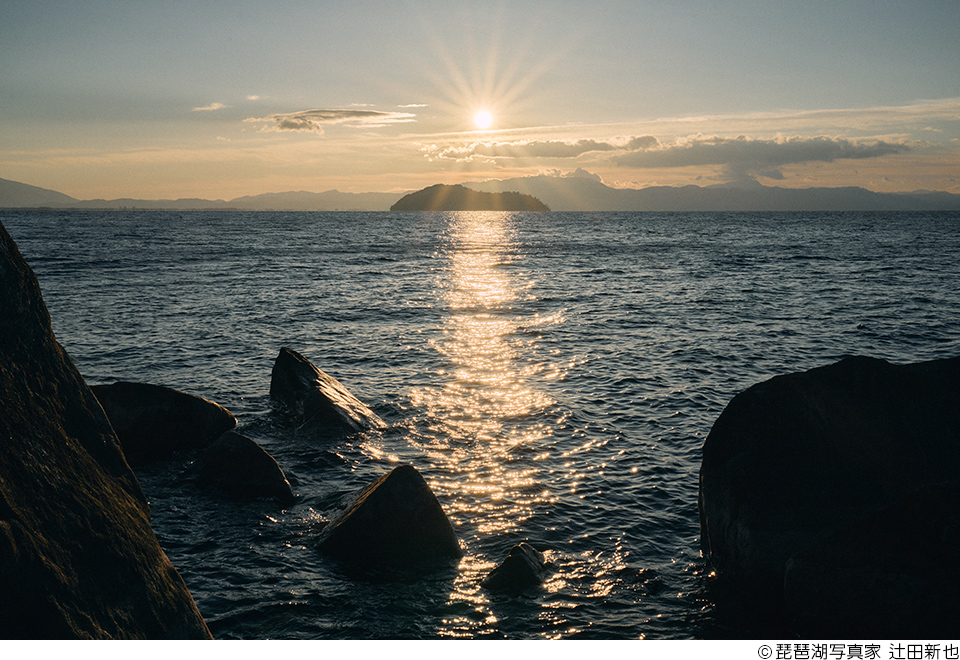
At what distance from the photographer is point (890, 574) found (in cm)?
655

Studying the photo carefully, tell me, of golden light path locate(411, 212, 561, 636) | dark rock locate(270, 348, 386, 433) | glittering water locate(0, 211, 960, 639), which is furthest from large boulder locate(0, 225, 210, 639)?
dark rock locate(270, 348, 386, 433)

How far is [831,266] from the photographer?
2222 inches

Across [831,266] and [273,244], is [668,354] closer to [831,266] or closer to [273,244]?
[831,266]

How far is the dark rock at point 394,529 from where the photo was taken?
9.47 m

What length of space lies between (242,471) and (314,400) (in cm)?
394

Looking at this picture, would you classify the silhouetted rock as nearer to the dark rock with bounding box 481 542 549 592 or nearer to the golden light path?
the dark rock with bounding box 481 542 549 592

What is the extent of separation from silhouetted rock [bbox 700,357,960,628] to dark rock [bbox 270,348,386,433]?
9052 mm

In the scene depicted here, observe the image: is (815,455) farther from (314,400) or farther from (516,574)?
(314,400)

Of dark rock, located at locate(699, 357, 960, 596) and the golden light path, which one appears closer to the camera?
dark rock, located at locate(699, 357, 960, 596)

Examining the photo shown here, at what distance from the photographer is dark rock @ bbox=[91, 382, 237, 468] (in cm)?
1291

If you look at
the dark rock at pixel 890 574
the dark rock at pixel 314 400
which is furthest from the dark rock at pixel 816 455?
the dark rock at pixel 314 400

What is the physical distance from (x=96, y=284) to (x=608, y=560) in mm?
42092

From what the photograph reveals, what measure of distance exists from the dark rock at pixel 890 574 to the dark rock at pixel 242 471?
887cm

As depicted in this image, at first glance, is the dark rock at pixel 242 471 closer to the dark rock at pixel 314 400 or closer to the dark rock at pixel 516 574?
the dark rock at pixel 314 400
